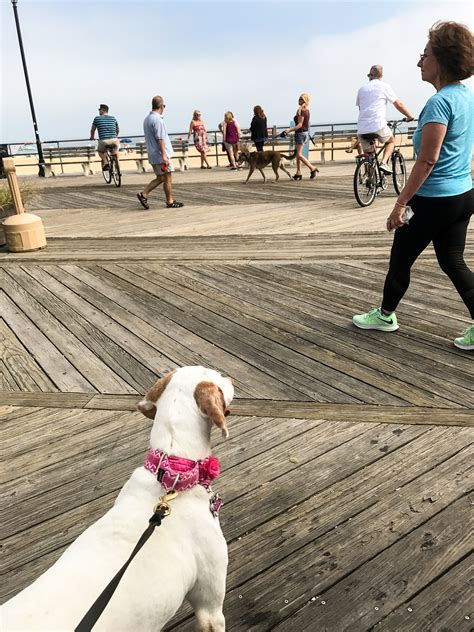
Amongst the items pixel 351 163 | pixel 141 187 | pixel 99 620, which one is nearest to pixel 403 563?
pixel 99 620

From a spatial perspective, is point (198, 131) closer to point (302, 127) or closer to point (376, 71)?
point (302, 127)

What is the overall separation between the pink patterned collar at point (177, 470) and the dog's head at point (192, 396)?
0.13 m

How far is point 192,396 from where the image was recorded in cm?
157

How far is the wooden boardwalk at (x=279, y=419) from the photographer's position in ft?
6.25

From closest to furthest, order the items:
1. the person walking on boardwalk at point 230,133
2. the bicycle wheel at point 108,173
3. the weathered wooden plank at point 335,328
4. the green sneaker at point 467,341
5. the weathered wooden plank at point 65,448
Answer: the weathered wooden plank at point 65,448, the weathered wooden plank at point 335,328, the green sneaker at point 467,341, the bicycle wheel at point 108,173, the person walking on boardwalk at point 230,133

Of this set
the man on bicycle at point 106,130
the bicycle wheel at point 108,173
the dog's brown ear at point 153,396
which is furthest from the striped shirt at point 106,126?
the dog's brown ear at point 153,396

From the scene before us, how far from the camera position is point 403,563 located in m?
1.94

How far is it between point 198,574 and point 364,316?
2947 millimetres

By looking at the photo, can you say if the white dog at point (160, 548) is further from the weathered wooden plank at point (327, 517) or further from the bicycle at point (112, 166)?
the bicycle at point (112, 166)

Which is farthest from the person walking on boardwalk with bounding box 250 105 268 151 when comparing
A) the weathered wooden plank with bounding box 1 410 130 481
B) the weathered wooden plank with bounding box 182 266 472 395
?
the weathered wooden plank with bounding box 1 410 130 481

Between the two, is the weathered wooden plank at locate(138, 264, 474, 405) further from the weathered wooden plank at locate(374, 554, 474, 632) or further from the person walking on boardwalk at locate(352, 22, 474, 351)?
the weathered wooden plank at locate(374, 554, 474, 632)

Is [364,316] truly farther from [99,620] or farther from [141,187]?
[141,187]

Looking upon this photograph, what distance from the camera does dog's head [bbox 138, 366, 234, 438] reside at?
1512 millimetres

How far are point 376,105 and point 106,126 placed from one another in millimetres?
7662
